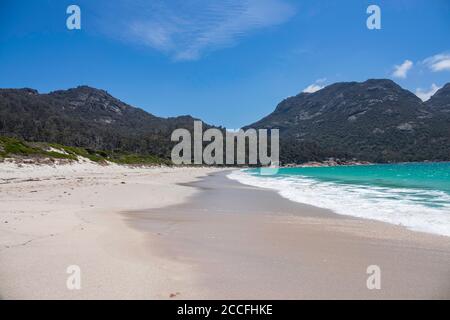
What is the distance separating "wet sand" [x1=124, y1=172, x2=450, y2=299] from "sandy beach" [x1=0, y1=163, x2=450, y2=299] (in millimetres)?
19

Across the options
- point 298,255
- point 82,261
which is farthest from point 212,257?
point 82,261

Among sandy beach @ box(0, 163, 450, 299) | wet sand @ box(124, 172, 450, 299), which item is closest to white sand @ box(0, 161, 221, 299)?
sandy beach @ box(0, 163, 450, 299)

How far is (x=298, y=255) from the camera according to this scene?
5.89 m

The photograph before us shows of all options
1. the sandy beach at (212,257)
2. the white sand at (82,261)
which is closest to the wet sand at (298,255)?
the sandy beach at (212,257)

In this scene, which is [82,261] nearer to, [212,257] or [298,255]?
[212,257]

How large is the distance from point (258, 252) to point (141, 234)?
3.15m

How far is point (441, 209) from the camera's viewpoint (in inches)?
470

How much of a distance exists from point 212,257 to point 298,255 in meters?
1.69

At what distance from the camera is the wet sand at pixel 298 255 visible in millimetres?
4188

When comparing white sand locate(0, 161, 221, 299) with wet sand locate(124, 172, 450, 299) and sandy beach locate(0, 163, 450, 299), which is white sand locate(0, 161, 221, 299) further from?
wet sand locate(124, 172, 450, 299)

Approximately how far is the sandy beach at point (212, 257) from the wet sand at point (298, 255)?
0.02 meters

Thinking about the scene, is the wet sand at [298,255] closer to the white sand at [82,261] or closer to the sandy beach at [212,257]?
the sandy beach at [212,257]

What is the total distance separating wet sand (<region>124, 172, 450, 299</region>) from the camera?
4.19m

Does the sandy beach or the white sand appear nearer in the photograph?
the white sand
